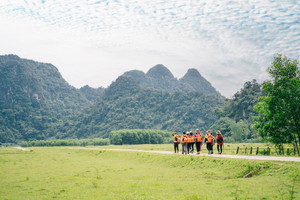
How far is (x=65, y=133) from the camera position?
159m

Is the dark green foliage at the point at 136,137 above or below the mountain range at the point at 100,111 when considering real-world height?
below

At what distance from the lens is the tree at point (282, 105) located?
30.4 m

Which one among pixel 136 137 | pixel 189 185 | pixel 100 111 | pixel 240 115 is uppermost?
pixel 100 111

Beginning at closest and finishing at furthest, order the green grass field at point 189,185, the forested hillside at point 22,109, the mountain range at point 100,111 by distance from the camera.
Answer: the green grass field at point 189,185, the forested hillside at point 22,109, the mountain range at point 100,111

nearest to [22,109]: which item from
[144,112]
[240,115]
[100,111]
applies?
[100,111]

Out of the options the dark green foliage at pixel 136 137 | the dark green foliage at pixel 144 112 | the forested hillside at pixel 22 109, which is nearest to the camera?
the dark green foliage at pixel 136 137

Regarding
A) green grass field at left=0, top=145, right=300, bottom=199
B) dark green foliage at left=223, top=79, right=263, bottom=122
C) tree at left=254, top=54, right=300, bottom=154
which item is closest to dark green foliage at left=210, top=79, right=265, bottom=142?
dark green foliage at left=223, top=79, right=263, bottom=122

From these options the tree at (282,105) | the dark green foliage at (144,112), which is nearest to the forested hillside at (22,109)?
the dark green foliage at (144,112)

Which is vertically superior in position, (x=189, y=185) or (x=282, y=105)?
(x=282, y=105)

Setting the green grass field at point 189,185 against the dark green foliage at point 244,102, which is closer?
the green grass field at point 189,185

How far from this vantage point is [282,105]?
101 ft

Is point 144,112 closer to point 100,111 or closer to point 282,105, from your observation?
point 100,111

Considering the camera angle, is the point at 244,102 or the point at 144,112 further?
the point at 144,112

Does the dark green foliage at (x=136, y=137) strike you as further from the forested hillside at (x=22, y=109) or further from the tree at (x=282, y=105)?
the tree at (x=282, y=105)
